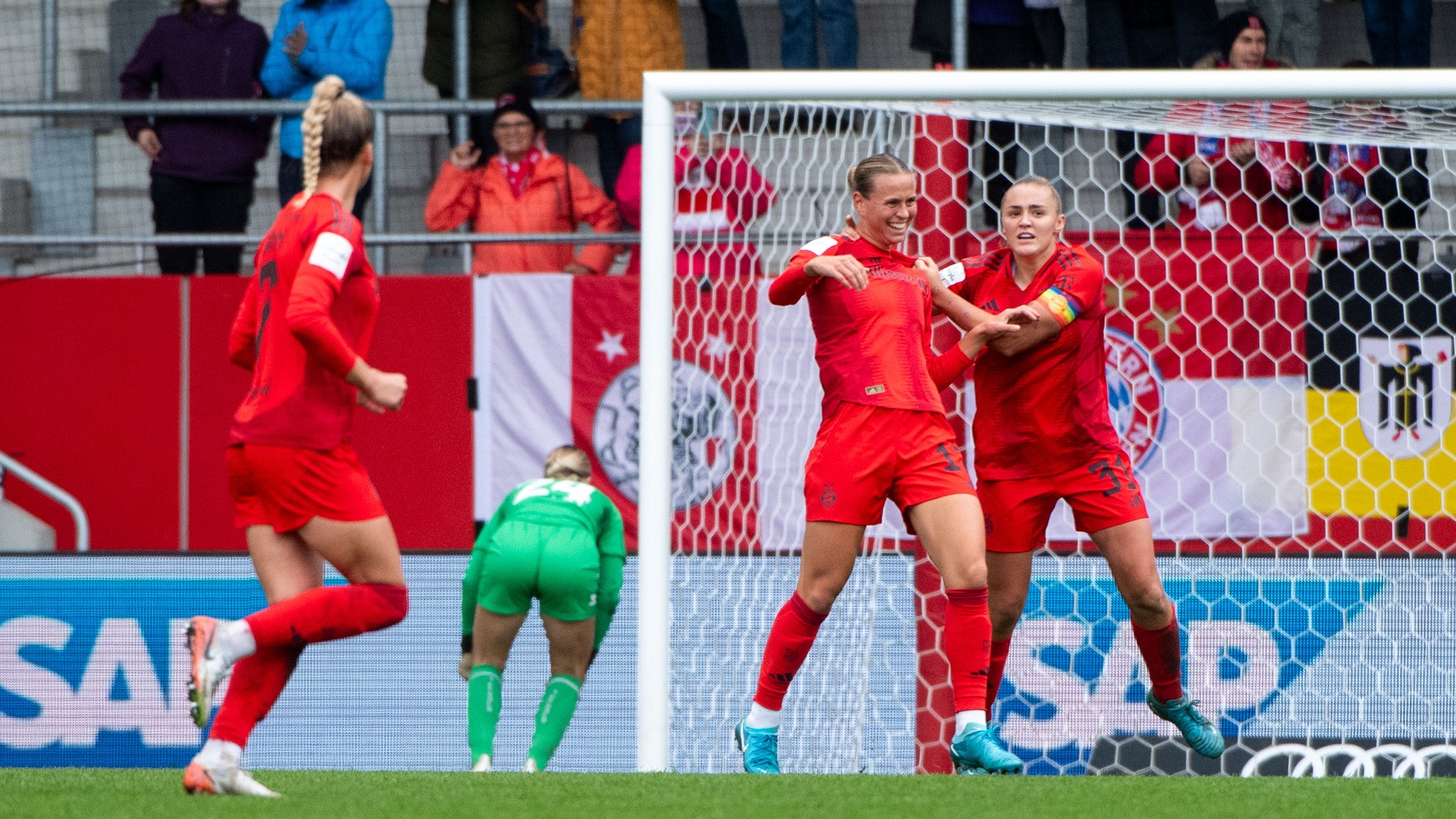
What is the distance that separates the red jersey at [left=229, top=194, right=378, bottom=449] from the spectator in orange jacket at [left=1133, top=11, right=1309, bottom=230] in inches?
160

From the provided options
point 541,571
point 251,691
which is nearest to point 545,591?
point 541,571

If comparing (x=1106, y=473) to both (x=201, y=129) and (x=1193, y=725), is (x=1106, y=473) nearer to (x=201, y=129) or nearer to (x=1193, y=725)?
(x=1193, y=725)

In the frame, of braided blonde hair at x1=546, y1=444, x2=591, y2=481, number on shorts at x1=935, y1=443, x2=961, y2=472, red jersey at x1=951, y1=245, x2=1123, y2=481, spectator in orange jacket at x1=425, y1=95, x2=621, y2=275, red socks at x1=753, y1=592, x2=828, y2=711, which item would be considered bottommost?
red socks at x1=753, y1=592, x2=828, y2=711

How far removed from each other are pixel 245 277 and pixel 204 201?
822 millimetres

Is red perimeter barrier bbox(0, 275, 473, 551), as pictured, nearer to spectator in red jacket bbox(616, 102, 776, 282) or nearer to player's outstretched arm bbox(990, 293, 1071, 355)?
spectator in red jacket bbox(616, 102, 776, 282)

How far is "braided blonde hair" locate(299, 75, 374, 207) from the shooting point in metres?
4.12

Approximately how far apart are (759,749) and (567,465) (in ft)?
7.06

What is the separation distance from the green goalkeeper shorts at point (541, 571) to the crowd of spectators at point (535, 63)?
6.83 feet

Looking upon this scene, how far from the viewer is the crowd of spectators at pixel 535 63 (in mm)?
8469

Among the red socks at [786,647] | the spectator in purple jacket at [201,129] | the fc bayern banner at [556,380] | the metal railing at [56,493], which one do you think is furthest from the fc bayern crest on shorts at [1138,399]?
the metal railing at [56,493]

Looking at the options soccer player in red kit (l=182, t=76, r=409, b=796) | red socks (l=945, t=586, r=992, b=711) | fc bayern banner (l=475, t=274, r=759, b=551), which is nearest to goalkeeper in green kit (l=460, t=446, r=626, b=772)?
fc bayern banner (l=475, t=274, r=759, b=551)

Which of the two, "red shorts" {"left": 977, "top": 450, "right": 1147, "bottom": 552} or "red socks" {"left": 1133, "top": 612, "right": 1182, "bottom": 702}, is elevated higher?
"red shorts" {"left": 977, "top": 450, "right": 1147, "bottom": 552}

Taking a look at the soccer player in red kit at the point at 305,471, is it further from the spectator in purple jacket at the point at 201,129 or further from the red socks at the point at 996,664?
the spectator in purple jacket at the point at 201,129

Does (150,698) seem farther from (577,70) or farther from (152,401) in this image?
(577,70)
